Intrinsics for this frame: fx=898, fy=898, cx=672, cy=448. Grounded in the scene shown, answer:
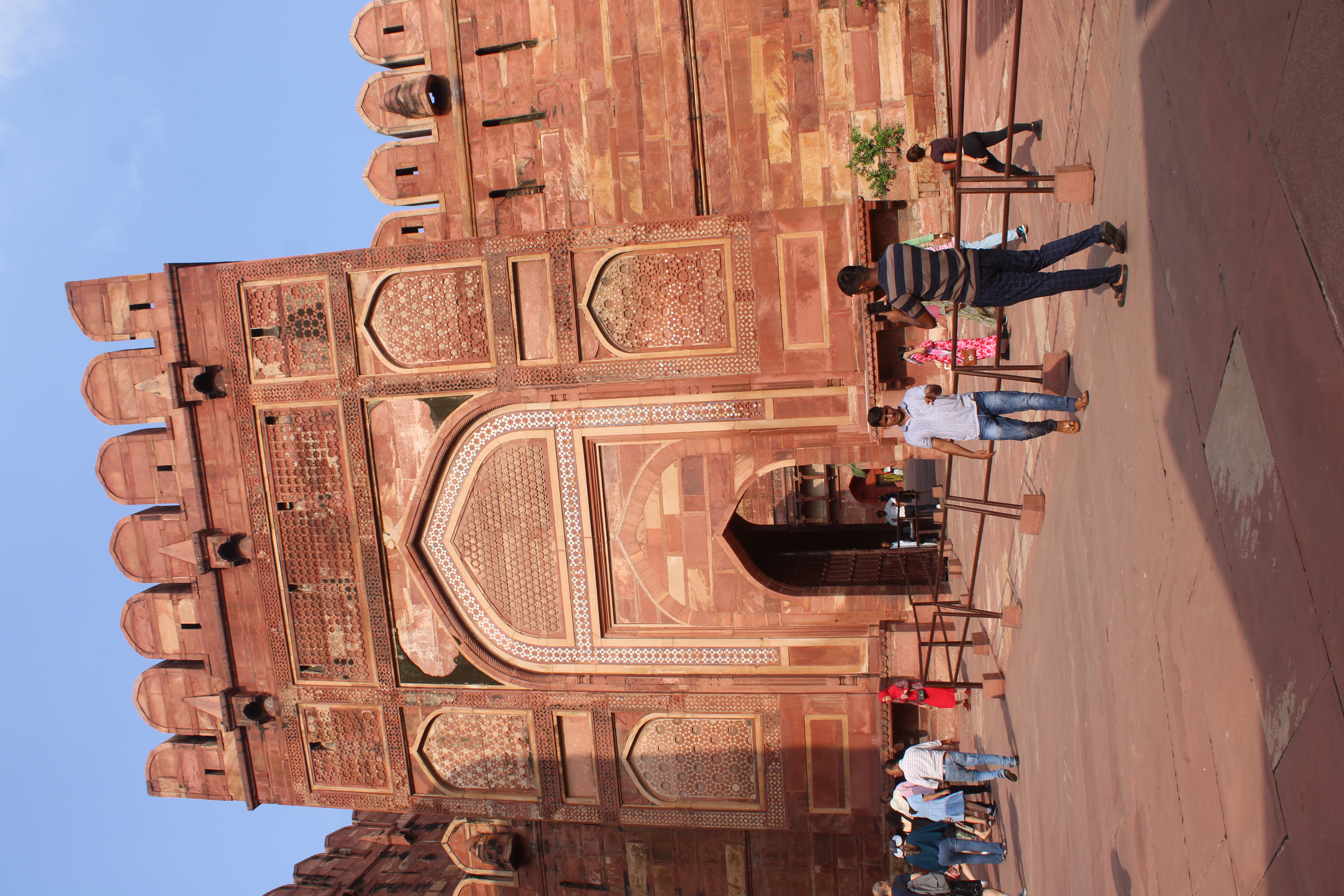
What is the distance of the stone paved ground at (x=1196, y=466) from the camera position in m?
2.26

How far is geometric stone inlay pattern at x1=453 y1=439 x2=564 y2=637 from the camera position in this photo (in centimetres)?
802

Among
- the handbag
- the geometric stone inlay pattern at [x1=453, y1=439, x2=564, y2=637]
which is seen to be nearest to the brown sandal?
the handbag

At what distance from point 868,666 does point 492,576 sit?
3.46 m

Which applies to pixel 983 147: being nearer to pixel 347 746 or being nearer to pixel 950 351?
pixel 950 351

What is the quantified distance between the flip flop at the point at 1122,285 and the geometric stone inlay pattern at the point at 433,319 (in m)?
5.24

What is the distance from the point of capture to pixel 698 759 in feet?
26.8

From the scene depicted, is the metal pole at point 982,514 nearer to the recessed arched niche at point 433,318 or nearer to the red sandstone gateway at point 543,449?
the red sandstone gateway at point 543,449

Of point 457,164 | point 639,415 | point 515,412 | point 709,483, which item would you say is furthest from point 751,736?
point 457,164

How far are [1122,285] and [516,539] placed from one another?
568 centimetres

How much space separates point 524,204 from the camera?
841 cm

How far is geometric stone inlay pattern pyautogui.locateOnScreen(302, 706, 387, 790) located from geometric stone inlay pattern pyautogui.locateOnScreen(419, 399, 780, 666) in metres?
1.59

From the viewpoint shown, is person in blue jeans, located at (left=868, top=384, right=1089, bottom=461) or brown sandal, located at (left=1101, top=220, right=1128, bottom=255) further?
person in blue jeans, located at (left=868, top=384, right=1089, bottom=461)

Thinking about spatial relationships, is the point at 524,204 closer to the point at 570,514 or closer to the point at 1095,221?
the point at 570,514

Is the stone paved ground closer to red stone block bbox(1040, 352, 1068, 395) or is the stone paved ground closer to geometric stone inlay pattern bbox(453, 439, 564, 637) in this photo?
red stone block bbox(1040, 352, 1068, 395)
